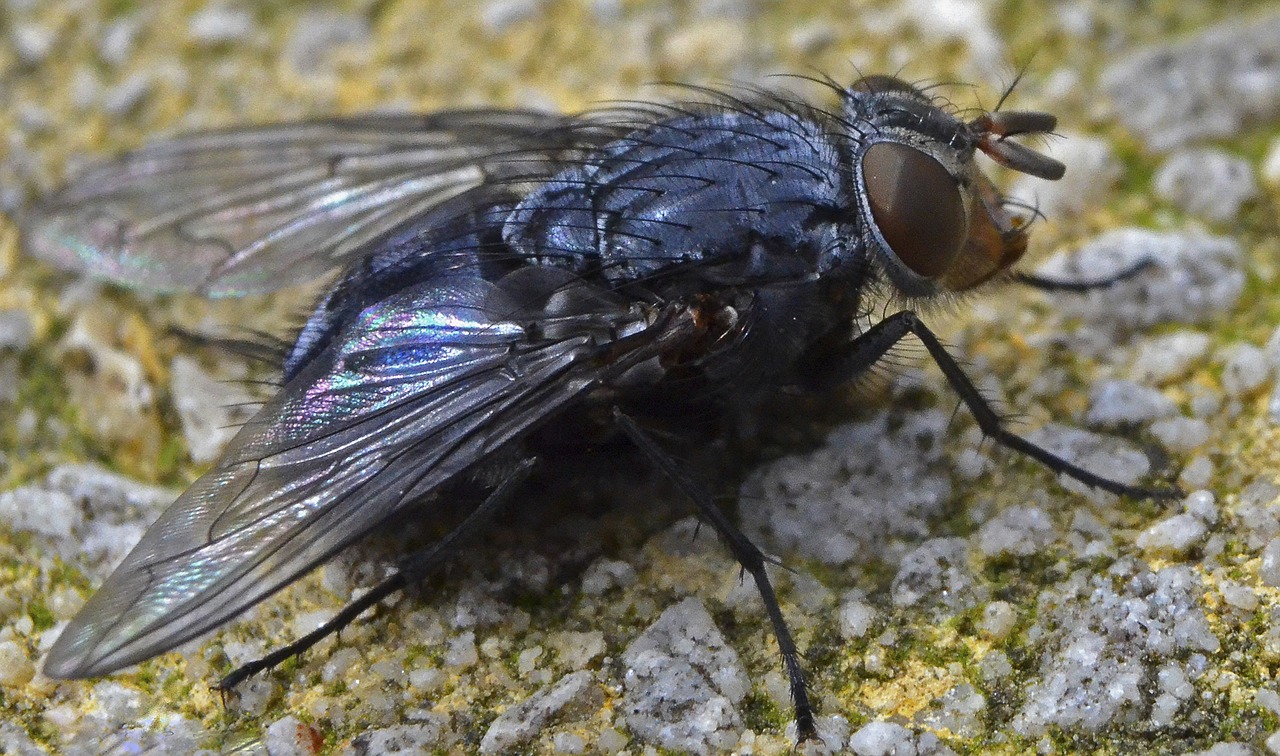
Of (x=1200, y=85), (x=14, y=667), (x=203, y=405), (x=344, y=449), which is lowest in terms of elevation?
(x=14, y=667)

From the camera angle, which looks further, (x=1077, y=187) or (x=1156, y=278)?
(x=1077, y=187)

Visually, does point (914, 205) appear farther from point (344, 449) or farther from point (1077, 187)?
point (344, 449)

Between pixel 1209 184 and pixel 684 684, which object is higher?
pixel 1209 184

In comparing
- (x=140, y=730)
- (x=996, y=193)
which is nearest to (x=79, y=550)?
(x=140, y=730)

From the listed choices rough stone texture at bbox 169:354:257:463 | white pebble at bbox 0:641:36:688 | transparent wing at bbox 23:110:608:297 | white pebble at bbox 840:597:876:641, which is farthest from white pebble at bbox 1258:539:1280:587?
white pebble at bbox 0:641:36:688

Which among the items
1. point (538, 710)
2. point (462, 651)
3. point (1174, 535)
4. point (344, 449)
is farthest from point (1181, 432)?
point (344, 449)

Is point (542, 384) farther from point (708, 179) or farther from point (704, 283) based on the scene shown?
point (708, 179)
